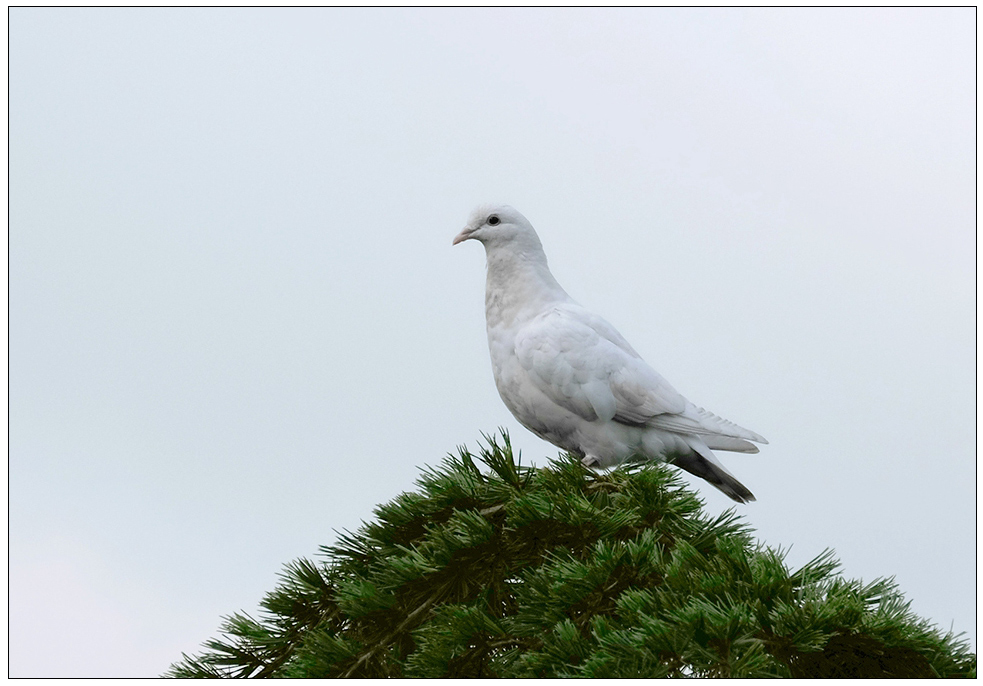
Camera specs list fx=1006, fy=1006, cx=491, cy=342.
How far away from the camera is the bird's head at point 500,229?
6051mm

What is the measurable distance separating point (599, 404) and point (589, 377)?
0.16m

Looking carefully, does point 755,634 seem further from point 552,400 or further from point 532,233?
point 532,233

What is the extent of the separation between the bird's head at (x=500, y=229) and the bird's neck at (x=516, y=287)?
5 cm

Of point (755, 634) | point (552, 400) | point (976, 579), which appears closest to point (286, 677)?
point (755, 634)

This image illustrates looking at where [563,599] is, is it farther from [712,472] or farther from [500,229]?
[500,229]

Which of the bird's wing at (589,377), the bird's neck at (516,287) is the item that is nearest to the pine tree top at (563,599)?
the bird's wing at (589,377)

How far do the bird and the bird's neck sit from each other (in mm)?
103

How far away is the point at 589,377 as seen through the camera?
18.0 ft

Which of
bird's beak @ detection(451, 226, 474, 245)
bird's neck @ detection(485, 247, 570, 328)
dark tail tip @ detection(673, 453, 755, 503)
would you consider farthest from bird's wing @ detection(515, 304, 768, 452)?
bird's beak @ detection(451, 226, 474, 245)

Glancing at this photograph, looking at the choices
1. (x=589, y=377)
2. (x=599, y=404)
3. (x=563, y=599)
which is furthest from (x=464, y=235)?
(x=563, y=599)

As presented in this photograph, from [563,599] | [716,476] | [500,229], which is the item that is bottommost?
[563,599]

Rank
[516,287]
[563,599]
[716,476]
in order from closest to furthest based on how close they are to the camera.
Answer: [563,599] → [716,476] → [516,287]

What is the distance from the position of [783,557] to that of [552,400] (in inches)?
93.9

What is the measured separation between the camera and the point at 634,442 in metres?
5.52
